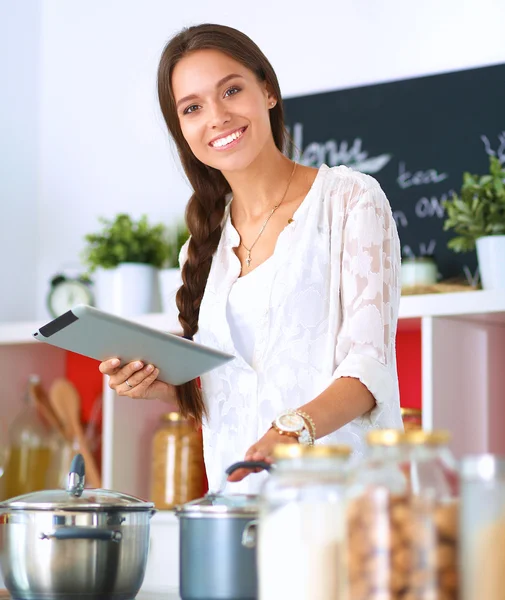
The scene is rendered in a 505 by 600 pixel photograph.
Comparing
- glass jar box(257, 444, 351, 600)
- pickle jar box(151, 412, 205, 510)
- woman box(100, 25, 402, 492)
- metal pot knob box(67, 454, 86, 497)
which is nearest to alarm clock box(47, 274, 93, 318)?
pickle jar box(151, 412, 205, 510)

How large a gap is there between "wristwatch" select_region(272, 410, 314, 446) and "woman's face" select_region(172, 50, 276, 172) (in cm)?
66

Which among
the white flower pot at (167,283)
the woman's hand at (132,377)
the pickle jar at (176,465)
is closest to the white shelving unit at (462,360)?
the white flower pot at (167,283)

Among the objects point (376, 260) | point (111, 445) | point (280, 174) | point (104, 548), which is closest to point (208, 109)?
point (280, 174)

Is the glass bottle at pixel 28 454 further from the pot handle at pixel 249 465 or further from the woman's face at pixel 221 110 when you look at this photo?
the pot handle at pixel 249 465

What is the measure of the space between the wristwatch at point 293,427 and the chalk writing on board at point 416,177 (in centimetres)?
172

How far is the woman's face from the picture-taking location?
1824 mm

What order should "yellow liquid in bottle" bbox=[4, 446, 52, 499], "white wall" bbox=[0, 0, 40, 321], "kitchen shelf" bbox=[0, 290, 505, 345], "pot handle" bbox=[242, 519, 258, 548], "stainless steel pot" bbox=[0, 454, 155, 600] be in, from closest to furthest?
"pot handle" bbox=[242, 519, 258, 548], "stainless steel pot" bbox=[0, 454, 155, 600], "kitchen shelf" bbox=[0, 290, 505, 345], "yellow liquid in bottle" bbox=[4, 446, 52, 499], "white wall" bbox=[0, 0, 40, 321]

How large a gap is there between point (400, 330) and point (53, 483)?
4.24 ft

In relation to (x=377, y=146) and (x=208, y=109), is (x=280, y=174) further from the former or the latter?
(x=377, y=146)

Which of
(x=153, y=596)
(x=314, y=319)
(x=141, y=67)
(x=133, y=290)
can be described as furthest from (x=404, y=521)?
(x=141, y=67)

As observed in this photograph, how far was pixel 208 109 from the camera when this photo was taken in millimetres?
Answer: 1827

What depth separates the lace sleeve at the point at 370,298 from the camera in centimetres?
156

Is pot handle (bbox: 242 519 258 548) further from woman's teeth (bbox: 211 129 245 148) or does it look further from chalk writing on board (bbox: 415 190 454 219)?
chalk writing on board (bbox: 415 190 454 219)

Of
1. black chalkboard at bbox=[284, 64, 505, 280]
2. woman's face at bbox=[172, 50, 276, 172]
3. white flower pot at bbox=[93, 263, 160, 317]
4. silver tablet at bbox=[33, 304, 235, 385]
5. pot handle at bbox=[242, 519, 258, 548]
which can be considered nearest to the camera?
pot handle at bbox=[242, 519, 258, 548]
